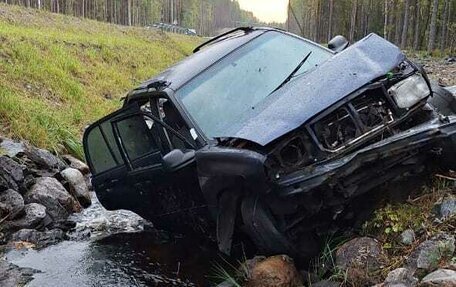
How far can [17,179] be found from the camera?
6379 millimetres

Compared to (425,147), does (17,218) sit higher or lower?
lower

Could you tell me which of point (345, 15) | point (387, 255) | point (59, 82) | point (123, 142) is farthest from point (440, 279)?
point (345, 15)

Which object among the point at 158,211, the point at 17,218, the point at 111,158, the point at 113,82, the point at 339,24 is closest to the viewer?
the point at 158,211

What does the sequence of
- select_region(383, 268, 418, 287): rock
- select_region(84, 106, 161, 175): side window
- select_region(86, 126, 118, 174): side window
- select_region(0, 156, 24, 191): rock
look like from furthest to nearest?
select_region(0, 156, 24, 191): rock, select_region(86, 126, 118, 174): side window, select_region(84, 106, 161, 175): side window, select_region(383, 268, 418, 287): rock

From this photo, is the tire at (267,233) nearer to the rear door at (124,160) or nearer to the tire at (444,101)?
the rear door at (124,160)

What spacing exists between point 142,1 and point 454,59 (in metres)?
52.4

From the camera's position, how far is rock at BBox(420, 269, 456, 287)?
8.77ft

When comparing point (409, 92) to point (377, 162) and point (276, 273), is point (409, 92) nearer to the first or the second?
point (377, 162)

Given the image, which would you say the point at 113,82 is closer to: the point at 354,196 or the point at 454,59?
the point at 354,196

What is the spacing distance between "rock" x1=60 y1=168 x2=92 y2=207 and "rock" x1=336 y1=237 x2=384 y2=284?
449 cm

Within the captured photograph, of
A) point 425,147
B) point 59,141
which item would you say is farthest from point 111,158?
point 59,141

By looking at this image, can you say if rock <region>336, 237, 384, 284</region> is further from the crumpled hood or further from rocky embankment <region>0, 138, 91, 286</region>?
rocky embankment <region>0, 138, 91, 286</region>

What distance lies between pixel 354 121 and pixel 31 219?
4.08 m

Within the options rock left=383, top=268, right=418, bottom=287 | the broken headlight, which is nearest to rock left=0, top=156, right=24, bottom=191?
the broken headlight
